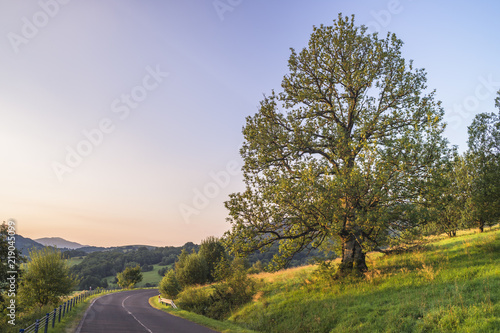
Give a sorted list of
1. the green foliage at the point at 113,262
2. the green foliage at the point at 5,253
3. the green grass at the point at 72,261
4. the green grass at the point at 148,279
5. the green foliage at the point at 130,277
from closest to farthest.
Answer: the green foliage at the point at 5,253 < the green grass at the point at 72,261 < the green foliage at the point at 130,277 < the green grass at the point at 148,279 < the green foliage at the point at 113,262

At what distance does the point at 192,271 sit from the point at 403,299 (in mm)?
38251

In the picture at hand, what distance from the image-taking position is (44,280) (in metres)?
25.5

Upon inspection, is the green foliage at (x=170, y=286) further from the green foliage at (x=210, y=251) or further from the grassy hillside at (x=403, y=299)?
the grassy hillside at (x=403, y=299)

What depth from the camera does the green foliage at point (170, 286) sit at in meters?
45.4

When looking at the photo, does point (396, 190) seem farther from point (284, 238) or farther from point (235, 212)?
point (235, 212)

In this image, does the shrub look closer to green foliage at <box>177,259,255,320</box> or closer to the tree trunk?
green foliage at <box>177,259,255,320</box>

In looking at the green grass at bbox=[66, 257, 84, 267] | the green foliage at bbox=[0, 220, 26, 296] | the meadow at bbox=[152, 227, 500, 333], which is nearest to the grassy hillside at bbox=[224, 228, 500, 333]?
the meadow at bbox=[152, 227, 500, 333]

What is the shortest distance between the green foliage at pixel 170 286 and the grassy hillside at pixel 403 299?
27.1 metres

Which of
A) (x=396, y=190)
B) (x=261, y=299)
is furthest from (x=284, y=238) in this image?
(x=261, y=299)

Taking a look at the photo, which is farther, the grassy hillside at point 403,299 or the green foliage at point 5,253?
the green foliage at point 5,253

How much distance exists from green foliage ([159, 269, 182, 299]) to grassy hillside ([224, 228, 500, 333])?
27.1 m

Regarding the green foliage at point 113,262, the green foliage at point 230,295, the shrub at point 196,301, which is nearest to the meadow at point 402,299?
the green foliage at point 230,295

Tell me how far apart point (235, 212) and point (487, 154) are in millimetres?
19690

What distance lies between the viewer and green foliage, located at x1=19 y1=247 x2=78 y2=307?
82.7ft
